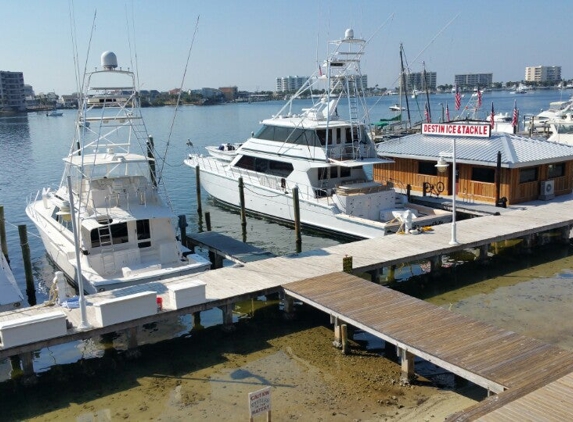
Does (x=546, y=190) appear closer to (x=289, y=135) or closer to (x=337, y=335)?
(x=289, y=135)

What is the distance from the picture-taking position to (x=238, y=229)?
28016 millimetres

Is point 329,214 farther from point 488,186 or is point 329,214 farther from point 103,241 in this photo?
point 103,241

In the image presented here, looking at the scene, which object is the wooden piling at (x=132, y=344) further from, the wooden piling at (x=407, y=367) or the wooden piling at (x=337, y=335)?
the wooden piling at (x=407, y=367)

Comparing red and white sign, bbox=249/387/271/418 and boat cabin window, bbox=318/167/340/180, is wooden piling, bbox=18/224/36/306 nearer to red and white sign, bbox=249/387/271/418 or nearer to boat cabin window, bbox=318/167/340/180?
red and white sign, bbox=249/387/271/418

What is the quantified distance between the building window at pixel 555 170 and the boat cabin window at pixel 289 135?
10.1m

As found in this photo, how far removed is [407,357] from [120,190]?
10.5 m

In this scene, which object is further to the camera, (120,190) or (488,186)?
(488,186)

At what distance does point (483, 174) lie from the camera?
2534 centimetres

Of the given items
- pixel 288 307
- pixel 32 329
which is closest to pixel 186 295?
pixel 288 307

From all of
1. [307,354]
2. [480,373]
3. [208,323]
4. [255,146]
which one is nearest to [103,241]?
A: [208,323]

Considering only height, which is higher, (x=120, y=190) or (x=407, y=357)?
(x=120, y=190)

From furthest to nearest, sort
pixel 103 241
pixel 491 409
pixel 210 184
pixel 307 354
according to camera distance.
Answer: pixel 210 184 < pixel 103 241 < pixel 307 354 < pixel 491 409

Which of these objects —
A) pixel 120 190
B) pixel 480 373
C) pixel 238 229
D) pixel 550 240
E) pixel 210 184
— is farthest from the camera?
pixel 210 184

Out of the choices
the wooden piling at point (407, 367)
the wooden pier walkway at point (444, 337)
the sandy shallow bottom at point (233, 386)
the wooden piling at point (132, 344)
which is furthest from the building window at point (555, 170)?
the wooden piling at point (132, 344)
